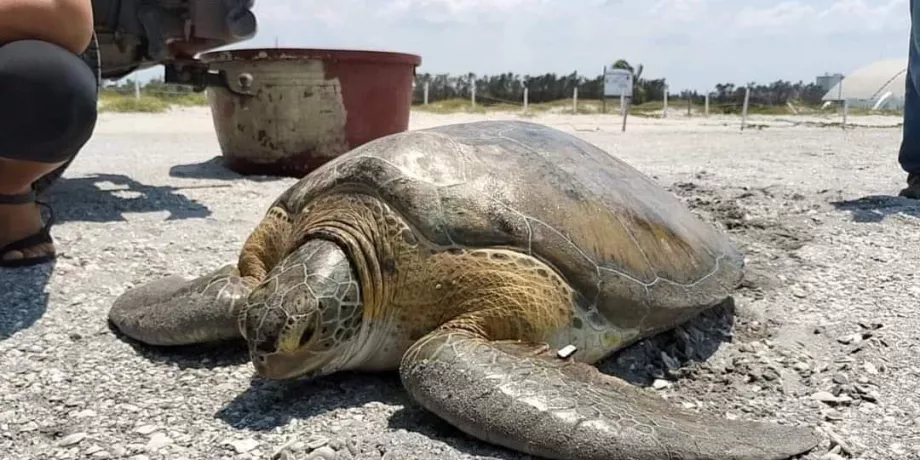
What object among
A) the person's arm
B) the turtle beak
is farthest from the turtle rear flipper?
the person's arm

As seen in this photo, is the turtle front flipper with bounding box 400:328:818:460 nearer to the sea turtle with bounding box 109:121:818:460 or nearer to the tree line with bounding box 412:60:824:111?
the sea turtle with bounding box 109:121:818:460

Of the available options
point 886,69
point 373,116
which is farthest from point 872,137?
point 886,69

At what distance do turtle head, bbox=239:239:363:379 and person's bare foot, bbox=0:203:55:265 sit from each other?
1391 millimetres

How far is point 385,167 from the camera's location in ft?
6.83

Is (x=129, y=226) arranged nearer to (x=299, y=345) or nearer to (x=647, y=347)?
(x=299, y=345)

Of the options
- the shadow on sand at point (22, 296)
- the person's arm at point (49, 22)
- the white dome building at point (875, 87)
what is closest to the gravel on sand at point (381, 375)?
the shadow on sand at point (22, 296)

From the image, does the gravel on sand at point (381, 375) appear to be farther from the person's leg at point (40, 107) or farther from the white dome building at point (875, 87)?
the white dome building at point (875, 87)

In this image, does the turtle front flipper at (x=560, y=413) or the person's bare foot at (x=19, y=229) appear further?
the person's bare foot at (x=19, y=229)

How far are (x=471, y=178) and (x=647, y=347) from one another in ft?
2.43

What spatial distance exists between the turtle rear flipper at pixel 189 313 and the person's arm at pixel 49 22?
0.82 m

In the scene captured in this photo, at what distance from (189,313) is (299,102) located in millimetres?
3380

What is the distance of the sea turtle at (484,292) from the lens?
1645 mm

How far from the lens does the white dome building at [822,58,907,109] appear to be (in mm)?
30891

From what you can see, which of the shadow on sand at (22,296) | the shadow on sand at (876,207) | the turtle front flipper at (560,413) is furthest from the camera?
the shadow on sand at (876,207)
